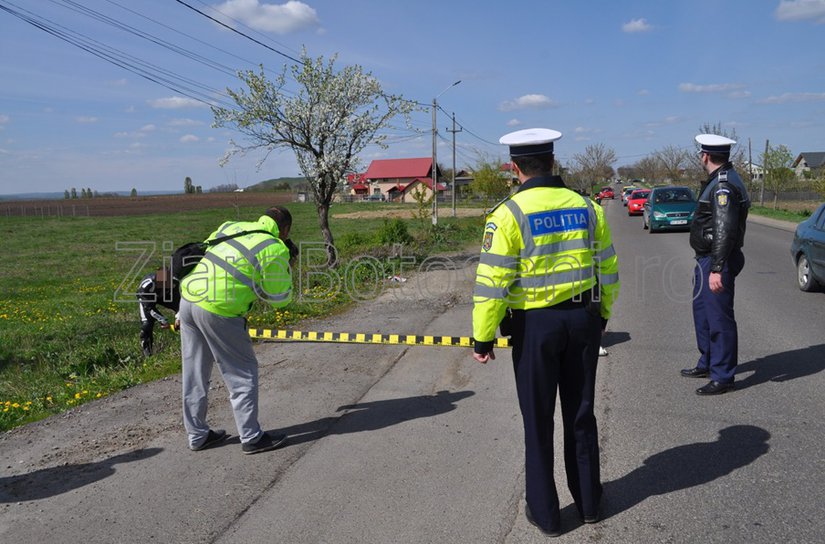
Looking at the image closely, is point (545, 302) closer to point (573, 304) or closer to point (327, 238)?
point (573, 304)

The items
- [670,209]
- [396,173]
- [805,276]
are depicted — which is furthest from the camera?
[396,173]

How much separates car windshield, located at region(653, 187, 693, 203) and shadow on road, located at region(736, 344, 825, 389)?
1864cm

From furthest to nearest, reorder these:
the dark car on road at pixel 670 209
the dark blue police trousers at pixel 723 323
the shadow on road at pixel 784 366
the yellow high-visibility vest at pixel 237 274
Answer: the dark car on road at pixel 670 209 < the shadow on road at pixel 784 366 < the dark blue police trousers at pixel 723 323 < the yellow high-visibility vest at pixel 237 274

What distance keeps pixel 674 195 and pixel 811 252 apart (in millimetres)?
14846

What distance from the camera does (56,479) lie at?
418 centimetres

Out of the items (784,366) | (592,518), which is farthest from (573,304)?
(784,366)

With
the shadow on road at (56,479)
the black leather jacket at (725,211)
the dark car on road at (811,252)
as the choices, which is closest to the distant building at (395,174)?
the dark car on road at (811,252)

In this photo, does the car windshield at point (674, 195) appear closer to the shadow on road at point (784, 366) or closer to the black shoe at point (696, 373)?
the shadow on road at point (784, 366)

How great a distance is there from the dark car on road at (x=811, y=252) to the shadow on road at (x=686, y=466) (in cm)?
662

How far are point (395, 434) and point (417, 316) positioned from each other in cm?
481

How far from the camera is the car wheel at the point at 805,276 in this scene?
1008 centimetres

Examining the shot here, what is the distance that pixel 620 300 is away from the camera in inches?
389

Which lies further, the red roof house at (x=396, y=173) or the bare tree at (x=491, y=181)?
the red roof house at (x=396, y=173)

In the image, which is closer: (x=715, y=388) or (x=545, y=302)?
(x=545, y=302)
